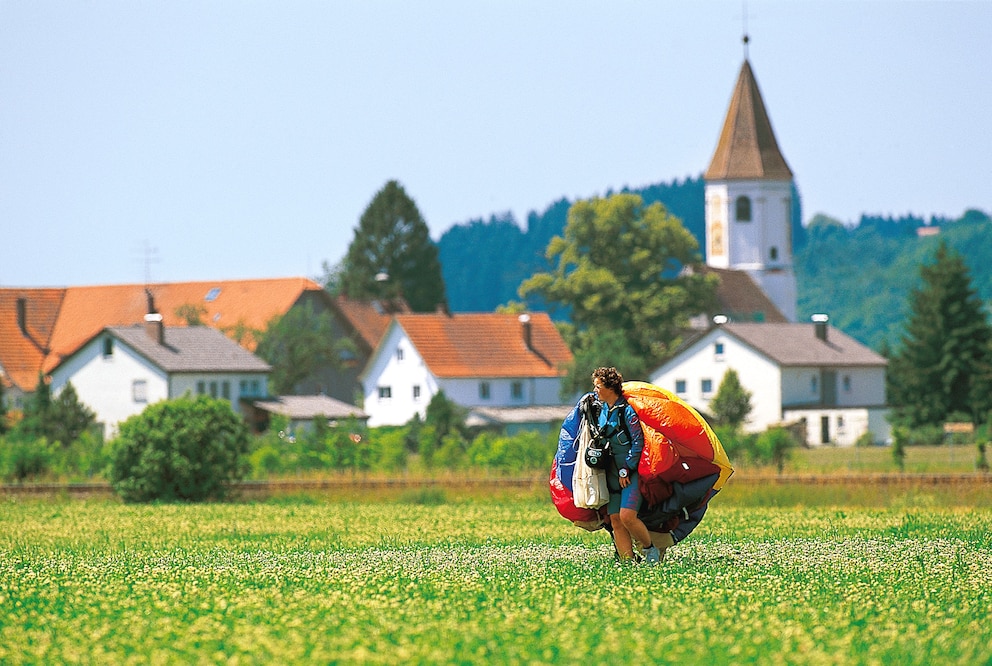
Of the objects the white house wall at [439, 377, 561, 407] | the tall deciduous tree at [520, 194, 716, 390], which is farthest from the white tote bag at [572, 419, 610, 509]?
the tall deciduous tree at [520, 194, 716, 390]

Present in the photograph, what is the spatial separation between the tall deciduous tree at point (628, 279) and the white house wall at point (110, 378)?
28.9m

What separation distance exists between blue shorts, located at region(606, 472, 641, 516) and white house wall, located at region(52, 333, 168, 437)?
6402cm

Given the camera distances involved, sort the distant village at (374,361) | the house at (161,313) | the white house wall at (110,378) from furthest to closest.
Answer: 1. the house at (161,313)
2. the distant village at (374,361)
3. the white house wall at (110,378)

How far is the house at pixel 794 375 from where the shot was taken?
83.4m

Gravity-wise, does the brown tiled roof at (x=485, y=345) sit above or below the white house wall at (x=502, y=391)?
above

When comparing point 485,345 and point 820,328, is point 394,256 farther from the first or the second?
point 820,328

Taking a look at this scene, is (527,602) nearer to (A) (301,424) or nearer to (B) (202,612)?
(B) (202,612)

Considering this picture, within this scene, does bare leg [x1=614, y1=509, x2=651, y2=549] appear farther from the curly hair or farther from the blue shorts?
the curly hair

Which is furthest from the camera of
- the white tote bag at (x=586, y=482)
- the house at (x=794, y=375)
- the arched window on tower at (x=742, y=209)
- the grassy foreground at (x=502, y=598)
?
the arched window on tower at (x=742, y=209)

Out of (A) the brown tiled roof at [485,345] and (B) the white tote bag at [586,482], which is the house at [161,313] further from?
(B) the white tote bag at [586,482]

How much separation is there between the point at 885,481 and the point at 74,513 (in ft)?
49.2

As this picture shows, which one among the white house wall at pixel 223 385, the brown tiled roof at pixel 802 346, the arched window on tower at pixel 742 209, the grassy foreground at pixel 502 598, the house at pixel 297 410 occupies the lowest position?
the grassy foreground at pixel 502 598

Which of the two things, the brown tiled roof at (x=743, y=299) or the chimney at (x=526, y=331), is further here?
the brown tiled roof at (x=743, y=299)

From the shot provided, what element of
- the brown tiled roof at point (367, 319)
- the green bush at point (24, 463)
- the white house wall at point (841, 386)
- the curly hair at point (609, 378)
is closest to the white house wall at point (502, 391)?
the white house wall at point (841, 386)
